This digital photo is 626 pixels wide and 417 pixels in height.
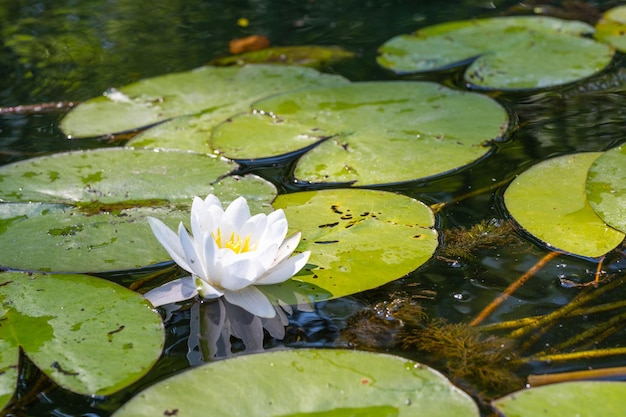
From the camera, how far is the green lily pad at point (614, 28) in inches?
127

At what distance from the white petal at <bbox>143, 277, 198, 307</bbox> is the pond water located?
0.13 ft

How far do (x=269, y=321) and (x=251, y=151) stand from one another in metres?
0.91

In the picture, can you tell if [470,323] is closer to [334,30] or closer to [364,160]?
[364,160]

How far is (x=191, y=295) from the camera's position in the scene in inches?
63.1

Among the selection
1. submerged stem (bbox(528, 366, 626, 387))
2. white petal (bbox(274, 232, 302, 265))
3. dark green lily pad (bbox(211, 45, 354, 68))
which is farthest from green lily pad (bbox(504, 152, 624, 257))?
dark green lily pad (bbox(211, 45, 354, 68))

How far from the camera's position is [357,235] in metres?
1.80

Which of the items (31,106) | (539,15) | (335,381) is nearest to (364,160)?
(335,381)

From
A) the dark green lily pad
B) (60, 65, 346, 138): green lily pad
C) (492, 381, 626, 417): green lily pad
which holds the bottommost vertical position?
the dark green lily pad

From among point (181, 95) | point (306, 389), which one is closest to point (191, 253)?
point (306, 389)

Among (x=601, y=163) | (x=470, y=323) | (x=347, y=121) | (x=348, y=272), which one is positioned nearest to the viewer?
(x=470, y=323)

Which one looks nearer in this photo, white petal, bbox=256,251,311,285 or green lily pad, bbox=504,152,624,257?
white petal, bbox=256,251,311,285

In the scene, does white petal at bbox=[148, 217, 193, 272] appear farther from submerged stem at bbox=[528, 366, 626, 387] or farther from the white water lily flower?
submerged stem at bbox=[528, 366, 626, 387]

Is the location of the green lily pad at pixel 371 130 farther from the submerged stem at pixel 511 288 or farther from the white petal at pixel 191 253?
the white petal at pixel 191 253

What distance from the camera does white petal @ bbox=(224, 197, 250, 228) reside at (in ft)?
5.30
